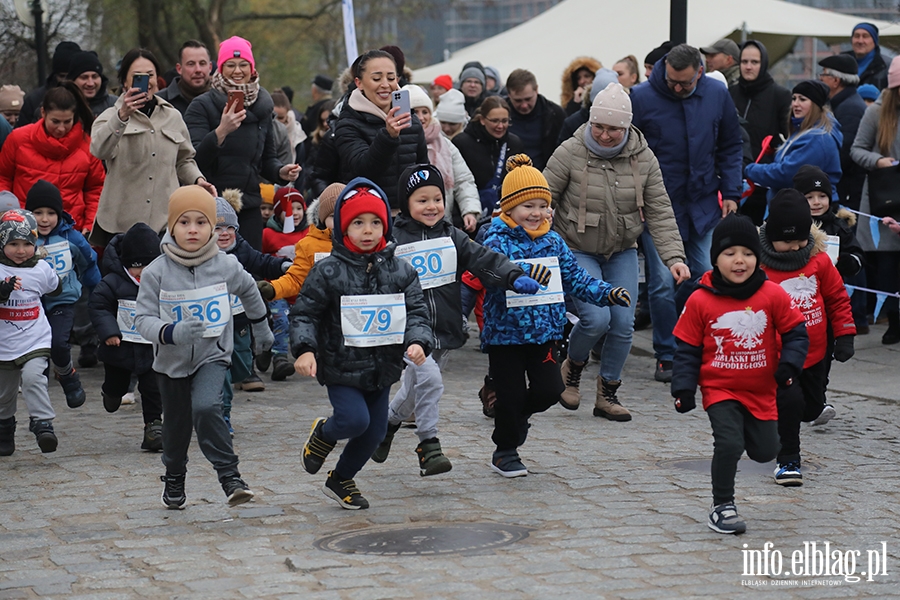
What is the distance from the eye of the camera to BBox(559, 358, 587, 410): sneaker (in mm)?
9552

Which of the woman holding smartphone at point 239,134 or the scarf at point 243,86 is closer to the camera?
the woman holding smartphone at point 239,134

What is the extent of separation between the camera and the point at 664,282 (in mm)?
10586

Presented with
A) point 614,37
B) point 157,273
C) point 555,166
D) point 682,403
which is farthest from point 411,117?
point 614,37

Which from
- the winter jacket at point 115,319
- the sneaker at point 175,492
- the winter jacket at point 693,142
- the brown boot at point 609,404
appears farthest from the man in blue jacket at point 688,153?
the sneaker at point 175,492

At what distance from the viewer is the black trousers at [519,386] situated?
25.1 feet

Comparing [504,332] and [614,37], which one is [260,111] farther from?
[614,37]

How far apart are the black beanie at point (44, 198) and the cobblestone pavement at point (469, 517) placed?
1498 mm

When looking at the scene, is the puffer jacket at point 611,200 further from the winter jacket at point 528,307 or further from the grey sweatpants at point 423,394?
the grey sweatpants at point 423,394

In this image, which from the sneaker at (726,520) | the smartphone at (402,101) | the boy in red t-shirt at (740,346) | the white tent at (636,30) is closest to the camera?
the sneaker at (726,520)

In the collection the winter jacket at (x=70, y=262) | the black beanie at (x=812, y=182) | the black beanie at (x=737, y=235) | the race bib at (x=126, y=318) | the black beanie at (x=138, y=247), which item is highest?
the black beanie at (x=812, y=182)

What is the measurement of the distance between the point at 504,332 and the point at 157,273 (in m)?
1.90

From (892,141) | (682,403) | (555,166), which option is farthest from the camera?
(892,141)

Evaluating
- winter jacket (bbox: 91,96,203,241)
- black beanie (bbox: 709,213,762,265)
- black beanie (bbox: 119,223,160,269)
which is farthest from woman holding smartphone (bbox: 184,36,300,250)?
black beanie (bbox: 709,213,762,265)

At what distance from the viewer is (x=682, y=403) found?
21.0 feet
